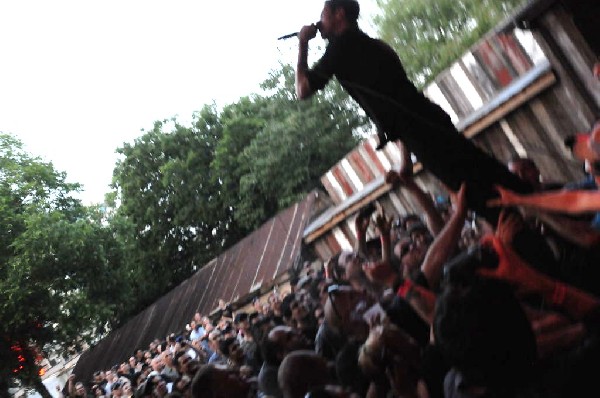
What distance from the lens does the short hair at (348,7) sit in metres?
3.12

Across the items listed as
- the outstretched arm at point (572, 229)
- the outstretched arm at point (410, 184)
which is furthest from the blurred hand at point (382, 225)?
the outstretched arm at point (572, 229)

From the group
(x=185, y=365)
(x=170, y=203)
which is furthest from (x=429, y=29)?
(x=185, y=365)

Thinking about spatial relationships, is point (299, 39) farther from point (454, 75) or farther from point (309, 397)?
point (454, 75)

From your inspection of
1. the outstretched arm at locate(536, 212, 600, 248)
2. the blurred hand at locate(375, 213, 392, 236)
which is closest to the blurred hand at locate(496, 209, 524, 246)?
the outstretched arm at locate(536, 212, 600, 248)

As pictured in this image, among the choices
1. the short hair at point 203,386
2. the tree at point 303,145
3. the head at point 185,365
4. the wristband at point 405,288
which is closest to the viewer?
the wristband at point 405,288

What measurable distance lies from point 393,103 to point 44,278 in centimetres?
1966

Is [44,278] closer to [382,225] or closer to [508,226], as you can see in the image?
[382,225]

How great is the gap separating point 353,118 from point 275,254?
46.0 feet

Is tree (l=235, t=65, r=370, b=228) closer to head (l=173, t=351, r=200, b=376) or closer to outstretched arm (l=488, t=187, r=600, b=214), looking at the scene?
head (l=173, t=351, r=200, b=376)

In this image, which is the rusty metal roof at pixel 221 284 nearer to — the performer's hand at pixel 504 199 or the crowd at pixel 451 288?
the crowd at pixel 451 288

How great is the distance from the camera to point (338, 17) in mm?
3176

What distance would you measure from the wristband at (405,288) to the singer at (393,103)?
54 cm

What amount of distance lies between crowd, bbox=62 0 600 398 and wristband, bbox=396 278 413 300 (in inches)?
0.4

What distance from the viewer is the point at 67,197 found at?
2561 cm
